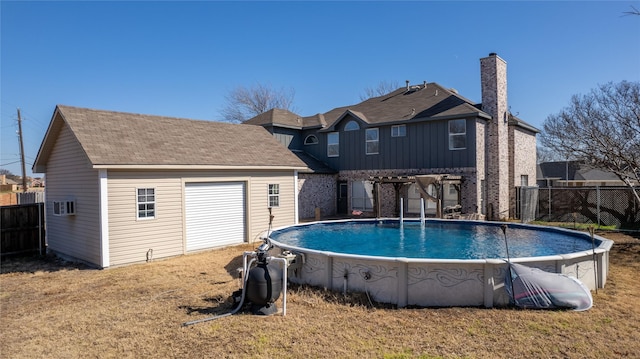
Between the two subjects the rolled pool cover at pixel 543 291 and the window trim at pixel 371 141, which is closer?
the rolled pool cover at pixel 543 291

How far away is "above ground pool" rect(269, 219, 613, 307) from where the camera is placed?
6.58m

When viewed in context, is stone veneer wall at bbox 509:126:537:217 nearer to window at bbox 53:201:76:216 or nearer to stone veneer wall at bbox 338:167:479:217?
stone veneer wall at bbox 338:167:479:217

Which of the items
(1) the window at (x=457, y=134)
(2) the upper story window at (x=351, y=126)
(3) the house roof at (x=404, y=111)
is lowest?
(1) the window at (x=457, y=134)

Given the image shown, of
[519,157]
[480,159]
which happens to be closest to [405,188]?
[480,159]

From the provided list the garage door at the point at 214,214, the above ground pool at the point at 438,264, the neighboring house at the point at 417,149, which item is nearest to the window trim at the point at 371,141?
the neighboring house at the point at 417,149

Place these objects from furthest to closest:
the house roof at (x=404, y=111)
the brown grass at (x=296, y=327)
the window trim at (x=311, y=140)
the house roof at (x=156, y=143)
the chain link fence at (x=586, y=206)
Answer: the window trim at (x=311, y=140), the house roof at (x=404, y=111), the chain link fence at (x=586, y=206), the house roof at (x=156, y=143), the brown grass at (x=296, y=327)

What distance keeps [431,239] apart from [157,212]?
829cm

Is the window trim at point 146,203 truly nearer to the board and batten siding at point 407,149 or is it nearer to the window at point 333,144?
the board and batten siding at point 407,149

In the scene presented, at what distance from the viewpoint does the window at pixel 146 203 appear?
11039 millimetres

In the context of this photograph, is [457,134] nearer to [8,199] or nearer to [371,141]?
[371,141]

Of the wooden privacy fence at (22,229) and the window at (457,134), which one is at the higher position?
the window at (457,134)

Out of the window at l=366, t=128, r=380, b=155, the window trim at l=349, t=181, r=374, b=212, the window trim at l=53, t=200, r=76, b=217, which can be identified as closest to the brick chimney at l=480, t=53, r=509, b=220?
the window at l=366, t=128, r=380, b=155

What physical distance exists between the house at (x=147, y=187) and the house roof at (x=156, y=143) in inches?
1.3

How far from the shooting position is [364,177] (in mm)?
21766
